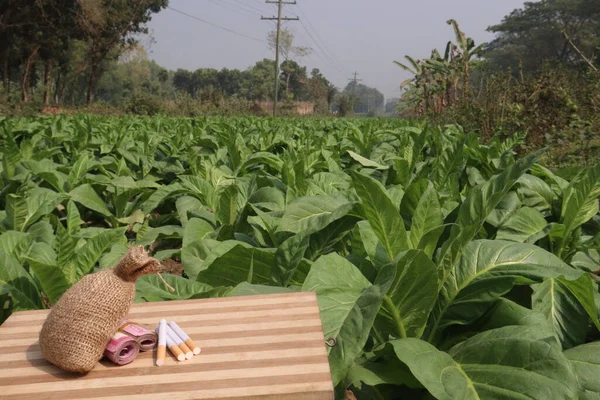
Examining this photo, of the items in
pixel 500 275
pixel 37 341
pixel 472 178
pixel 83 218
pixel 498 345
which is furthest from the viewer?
pixel 83 218

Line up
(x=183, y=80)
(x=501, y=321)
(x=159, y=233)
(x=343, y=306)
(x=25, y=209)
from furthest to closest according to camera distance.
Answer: (x=183, y=80)
(x=159, y=233)
(x=25, y=209)
(x=501, y=321)
(x=343, y=306)

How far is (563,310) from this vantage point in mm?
1845

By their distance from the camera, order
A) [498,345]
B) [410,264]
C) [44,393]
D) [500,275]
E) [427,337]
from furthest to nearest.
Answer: [427,337]
[500,275]
[410,264]
[498,345]
[44,393]

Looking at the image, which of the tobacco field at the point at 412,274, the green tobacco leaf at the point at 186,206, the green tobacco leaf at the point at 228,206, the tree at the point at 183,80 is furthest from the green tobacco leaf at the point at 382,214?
the tree at the point at 183,80

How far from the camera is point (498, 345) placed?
1469 millimetres

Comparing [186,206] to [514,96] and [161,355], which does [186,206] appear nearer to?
[161,355]

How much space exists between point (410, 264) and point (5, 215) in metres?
2.77

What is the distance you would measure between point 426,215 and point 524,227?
2.32 feet

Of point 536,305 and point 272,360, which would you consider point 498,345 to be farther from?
point 272,360

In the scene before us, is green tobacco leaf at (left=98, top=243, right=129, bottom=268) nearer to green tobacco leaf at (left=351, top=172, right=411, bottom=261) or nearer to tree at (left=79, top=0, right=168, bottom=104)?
green tobacco leaf at (left=351, top=172, right=411, bottom=261)

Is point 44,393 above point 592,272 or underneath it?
above

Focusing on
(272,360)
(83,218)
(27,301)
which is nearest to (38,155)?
(83,218)

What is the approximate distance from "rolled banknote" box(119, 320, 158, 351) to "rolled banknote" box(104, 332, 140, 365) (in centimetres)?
1

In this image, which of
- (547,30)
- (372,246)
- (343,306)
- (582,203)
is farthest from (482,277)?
(547,30)
